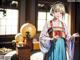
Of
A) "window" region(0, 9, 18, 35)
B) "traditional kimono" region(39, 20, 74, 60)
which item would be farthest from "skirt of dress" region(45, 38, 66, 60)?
"window" region(0, 9, 18, 35)

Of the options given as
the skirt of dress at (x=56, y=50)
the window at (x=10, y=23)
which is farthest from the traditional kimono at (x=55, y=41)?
the window at (x=10, y=23)

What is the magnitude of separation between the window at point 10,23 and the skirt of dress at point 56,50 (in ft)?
3.27

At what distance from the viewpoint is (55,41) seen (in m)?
1.90

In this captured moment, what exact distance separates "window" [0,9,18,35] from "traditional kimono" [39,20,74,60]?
97cm

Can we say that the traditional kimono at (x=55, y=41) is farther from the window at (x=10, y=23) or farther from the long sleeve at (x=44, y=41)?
the window at (x=10, y=23)

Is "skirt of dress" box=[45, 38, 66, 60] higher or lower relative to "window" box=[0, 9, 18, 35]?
lower

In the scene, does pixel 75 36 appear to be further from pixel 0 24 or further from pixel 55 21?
pixel 0 24

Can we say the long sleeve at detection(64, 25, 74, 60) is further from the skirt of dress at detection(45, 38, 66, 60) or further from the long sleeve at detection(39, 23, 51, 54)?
the long sleeve at detection(39, 23, 51, 54)

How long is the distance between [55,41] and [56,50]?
0.26 feet

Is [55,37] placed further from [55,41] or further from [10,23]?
[10,23]

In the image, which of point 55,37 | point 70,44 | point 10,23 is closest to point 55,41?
point 55,37

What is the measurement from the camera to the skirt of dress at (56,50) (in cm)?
190

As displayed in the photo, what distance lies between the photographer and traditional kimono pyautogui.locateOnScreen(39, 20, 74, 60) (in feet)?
6.19

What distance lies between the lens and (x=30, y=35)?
2.60 metres
